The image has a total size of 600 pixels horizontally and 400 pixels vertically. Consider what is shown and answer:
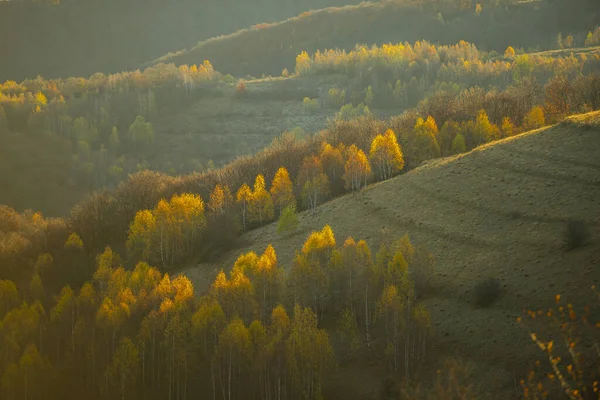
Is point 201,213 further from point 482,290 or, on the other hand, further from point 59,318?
point 482,290

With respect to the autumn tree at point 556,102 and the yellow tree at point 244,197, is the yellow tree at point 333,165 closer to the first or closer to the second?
the yellow tree at point 244,197

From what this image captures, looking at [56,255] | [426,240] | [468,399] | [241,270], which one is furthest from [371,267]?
[56,255]

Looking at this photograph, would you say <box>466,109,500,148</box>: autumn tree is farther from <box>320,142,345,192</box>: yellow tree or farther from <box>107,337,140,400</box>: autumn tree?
<box>107,337,140,400</box>: autumn tree

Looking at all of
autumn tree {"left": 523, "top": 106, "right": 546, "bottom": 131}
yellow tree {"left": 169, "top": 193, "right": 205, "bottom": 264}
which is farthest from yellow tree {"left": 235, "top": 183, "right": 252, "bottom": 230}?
autumn tree {"left": 523, "top": 106, "right": 546, "bottom": 131}

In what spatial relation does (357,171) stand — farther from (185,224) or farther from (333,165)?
(185,224)

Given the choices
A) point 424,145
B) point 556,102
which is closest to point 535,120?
point 556,102

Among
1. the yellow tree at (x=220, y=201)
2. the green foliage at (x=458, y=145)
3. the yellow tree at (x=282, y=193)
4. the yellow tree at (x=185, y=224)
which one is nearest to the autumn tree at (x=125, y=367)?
the yellow tree at (x=185, y=224)
